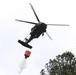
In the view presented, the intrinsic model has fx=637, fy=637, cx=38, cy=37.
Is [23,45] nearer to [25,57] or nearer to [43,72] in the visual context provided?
[25,57]

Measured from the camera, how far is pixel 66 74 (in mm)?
134000

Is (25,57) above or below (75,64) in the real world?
below

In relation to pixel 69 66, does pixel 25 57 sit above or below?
below

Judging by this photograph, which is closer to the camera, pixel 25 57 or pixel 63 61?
pixel 25 57

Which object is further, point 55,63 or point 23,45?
point 55,63

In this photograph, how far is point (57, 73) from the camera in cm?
13475

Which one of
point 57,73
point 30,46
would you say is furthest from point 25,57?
point 57,73

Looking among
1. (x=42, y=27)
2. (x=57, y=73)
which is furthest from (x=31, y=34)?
(x=57, y=73)

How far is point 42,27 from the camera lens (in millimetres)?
119625

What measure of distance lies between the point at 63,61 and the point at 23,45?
16.4 metres

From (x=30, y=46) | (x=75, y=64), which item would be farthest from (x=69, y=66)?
(x=30, y=46)

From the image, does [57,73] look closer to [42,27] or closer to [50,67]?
[50,67]

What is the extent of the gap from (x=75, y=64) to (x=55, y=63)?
4399mm

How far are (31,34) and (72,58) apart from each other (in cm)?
1943
